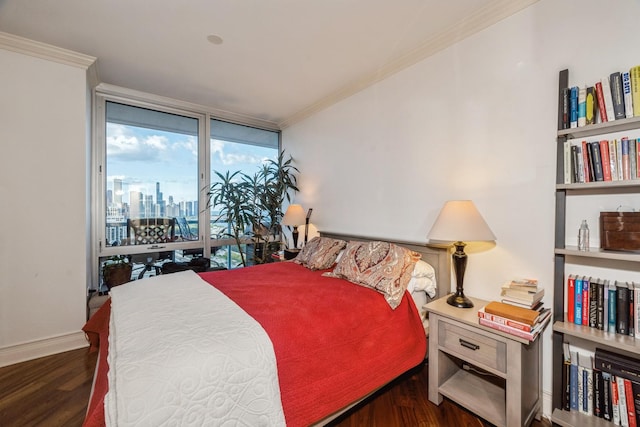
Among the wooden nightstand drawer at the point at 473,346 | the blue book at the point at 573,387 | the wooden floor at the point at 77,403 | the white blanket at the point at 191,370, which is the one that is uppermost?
the white blanket at the point at 191,370

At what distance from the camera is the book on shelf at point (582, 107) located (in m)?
1.46

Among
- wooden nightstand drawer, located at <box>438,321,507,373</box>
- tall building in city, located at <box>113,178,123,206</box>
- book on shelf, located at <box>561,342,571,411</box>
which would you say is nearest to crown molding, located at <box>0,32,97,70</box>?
tall building in city, located at <box>113,178,123,206</box>

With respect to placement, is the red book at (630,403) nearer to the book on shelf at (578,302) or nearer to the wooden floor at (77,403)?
the book on shelf at (578,302)

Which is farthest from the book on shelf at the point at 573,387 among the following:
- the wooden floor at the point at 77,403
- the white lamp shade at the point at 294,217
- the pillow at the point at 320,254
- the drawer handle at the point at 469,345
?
the white lamp shade at the point at 294,217

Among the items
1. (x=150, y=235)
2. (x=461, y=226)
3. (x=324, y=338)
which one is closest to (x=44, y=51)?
(x=150, y=235)

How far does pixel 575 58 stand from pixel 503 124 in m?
0.47

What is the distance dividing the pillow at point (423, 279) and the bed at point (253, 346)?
0.05 feet

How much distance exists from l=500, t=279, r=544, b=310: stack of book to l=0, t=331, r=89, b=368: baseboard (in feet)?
11.6

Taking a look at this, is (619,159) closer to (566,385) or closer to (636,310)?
(636,310)

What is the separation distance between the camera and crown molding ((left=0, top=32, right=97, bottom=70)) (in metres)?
2.24

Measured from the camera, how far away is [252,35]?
7.22 ft

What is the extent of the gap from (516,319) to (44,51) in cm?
406

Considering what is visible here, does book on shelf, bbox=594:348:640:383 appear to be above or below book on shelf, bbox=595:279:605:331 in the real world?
below

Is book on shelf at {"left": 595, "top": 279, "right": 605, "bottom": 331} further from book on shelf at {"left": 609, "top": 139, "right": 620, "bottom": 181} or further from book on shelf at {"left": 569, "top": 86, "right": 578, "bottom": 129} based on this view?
book on shelf at {"left": 569, "top": 86, "right": 578, "bottom": 129}
